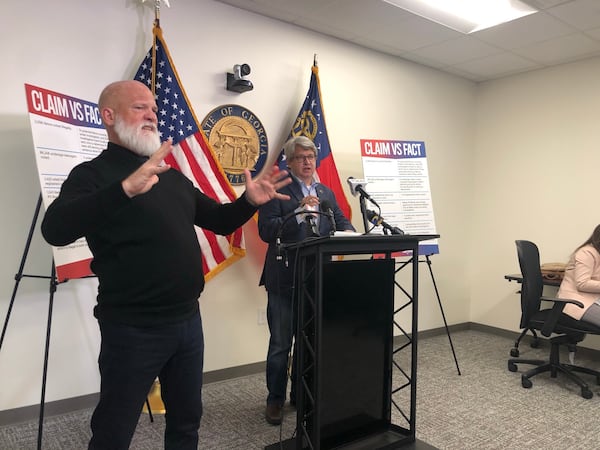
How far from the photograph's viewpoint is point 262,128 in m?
3.46

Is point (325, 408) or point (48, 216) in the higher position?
point (48, 216)

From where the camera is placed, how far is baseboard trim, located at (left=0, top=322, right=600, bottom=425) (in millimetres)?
2576

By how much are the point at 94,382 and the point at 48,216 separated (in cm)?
186

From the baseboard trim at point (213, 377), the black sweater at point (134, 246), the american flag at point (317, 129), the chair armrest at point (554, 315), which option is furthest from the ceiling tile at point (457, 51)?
the black sweater at point (134, 246)

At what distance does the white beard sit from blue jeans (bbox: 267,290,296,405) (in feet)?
4.16

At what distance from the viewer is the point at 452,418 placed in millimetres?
2803

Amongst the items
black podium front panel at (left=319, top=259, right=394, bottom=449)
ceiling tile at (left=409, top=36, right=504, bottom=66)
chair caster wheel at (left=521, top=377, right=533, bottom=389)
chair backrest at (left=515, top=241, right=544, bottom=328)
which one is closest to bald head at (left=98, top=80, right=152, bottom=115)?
black podium front panel at (left=319, top=259, right=394, bottom=449)

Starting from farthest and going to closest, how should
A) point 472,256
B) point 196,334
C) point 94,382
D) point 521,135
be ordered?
point 472,256 < point 521,135 < point 94,382 < point 196,334

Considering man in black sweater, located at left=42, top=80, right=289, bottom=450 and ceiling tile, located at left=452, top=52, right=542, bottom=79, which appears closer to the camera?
man in black sweater, located at left=42, top=80, right=289, bottom=450

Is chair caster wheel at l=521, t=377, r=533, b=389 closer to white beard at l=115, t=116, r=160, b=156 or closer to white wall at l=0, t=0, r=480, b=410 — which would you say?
white wall at l=0, t=0, r=480, b=410

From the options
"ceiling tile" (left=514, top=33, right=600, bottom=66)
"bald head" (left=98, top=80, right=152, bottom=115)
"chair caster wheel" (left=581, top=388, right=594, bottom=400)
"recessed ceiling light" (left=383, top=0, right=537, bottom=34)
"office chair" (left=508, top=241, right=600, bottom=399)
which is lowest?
"chair caster wheel" (left=581, top=388, right=594, bottom=400)

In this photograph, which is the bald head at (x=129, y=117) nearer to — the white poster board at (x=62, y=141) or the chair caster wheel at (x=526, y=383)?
the white poster board at (x=62, y=141)

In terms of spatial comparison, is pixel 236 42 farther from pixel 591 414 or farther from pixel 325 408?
pixel 591 414

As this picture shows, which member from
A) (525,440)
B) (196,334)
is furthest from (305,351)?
(525,440)
